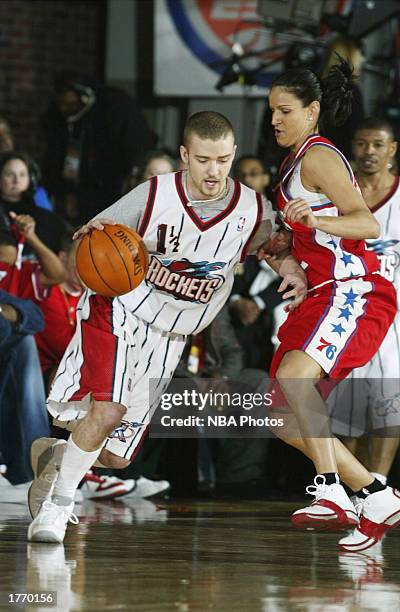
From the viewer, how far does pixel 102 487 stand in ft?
21.8

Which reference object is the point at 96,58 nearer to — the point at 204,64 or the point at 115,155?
the point at 204,64

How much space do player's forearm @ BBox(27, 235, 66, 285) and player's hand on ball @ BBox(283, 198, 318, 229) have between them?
2.91 m

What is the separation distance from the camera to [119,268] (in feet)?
14.3

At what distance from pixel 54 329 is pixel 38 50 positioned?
16.0ft

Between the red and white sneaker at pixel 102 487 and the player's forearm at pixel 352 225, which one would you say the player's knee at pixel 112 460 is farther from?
the red and white sneaker at pixel 102 487

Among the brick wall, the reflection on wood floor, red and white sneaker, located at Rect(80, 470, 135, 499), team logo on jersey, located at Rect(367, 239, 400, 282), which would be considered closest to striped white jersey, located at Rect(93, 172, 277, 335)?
the reflection on wood floor

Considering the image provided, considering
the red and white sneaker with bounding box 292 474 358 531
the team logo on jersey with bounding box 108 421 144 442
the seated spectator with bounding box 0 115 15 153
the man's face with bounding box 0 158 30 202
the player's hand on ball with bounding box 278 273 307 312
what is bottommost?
the red and white sneaker with bounding box 292 474 358 531

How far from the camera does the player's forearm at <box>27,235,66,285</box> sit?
6.96 metres

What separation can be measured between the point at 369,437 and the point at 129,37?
5.92m

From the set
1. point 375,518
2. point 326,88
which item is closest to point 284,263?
point 326,88

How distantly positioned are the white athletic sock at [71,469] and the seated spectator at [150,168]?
3088 mm

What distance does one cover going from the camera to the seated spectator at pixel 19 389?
251 inches

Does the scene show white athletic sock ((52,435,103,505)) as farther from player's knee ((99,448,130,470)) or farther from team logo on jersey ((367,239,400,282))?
team logo on jersey ((367,239,400,282))

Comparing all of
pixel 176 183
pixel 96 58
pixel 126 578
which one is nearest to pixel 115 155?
pixel 96 58
